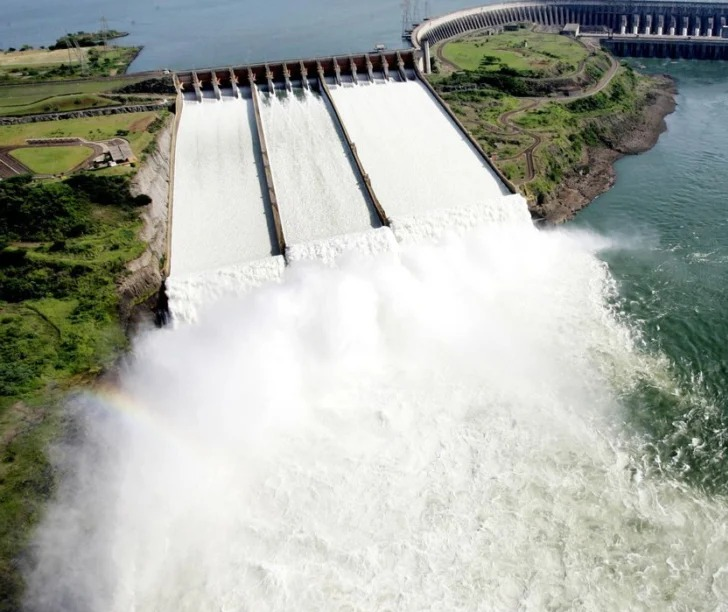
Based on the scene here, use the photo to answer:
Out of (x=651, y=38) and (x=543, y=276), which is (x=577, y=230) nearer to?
(x=543, y=276)

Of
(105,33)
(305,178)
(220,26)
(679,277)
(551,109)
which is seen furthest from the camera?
(220,26)

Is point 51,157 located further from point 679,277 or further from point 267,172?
point 679,277

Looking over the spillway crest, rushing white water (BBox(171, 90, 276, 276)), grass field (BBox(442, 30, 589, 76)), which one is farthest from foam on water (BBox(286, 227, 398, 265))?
grass field (BBox(442, 30, 589, 76))

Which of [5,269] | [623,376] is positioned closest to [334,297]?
[623,376]

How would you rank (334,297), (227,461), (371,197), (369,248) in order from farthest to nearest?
1. (371,197)
2. (369,248)
3. (334,297)
4. (227,461)

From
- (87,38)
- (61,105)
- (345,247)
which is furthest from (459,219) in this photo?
(87,38)

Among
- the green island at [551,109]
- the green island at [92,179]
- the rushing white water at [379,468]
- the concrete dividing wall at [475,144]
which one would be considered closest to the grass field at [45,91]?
the green island at [92,179]

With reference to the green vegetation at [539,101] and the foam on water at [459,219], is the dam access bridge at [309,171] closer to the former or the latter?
the foam on water at [459,219]
